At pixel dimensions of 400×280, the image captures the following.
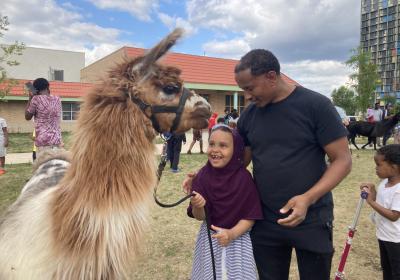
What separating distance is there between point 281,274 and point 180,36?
164cm

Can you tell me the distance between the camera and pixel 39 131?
513 centimetres

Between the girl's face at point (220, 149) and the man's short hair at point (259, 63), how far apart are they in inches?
16.1

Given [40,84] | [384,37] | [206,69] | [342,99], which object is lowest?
[40,84]

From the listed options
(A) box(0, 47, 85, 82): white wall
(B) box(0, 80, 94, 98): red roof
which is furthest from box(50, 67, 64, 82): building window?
(B) box(0, 80, 94, 98): red roof

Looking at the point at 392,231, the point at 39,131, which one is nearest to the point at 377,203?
the point at 392,231

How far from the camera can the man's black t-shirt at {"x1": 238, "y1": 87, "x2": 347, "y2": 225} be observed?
6.46ft

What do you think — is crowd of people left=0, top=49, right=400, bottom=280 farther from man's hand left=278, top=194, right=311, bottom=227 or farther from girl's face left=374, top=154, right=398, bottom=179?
girl's face left=374, top=154, right=398, bottom=179

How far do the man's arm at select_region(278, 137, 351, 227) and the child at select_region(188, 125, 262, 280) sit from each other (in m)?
0.32

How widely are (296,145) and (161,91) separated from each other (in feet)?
2.77

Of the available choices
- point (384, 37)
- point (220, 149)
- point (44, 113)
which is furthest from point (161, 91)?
point (384, 37)

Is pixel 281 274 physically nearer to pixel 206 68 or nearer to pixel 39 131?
pixel 39 131

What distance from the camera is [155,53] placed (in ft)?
6.64

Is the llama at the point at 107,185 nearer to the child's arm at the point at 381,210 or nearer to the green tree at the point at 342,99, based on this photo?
the child's arm at the point at 381,210

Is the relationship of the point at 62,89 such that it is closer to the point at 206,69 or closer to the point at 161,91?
the point at 206,69
